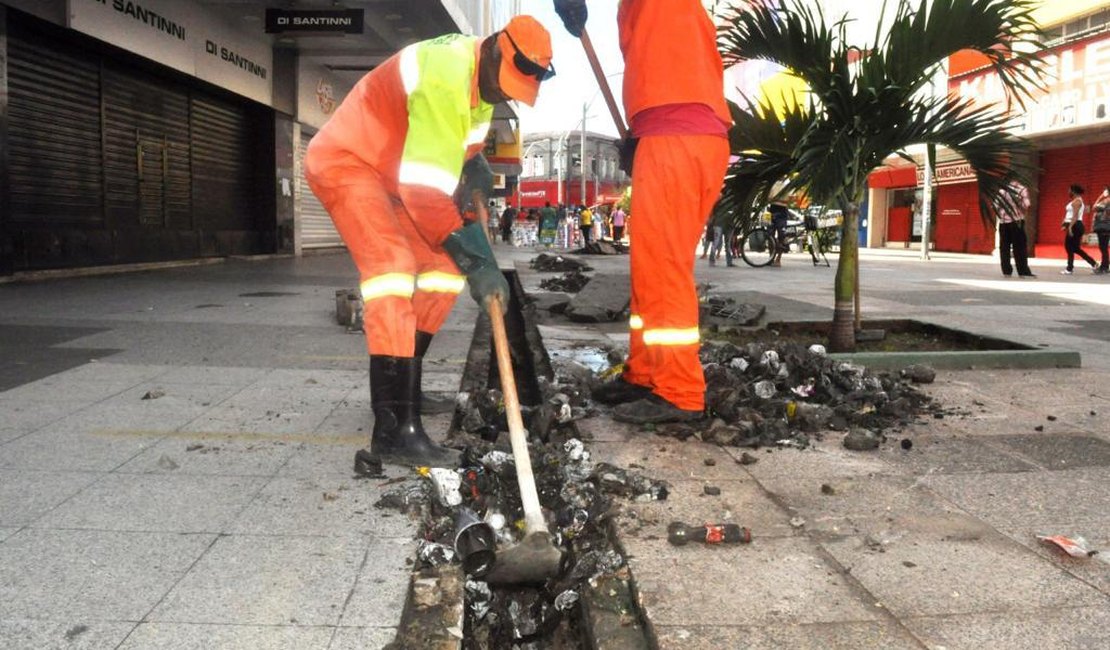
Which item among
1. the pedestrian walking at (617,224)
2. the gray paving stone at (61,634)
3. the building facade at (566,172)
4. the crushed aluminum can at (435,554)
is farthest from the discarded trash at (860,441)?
the building facade at (566,172)

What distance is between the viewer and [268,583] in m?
2.36

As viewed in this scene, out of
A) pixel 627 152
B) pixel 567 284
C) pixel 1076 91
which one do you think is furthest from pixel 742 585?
pixel 1076 91

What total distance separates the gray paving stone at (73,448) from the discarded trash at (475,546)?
158cm

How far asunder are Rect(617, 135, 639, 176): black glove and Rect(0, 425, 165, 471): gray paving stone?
98.8 inches

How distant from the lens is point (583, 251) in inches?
1008

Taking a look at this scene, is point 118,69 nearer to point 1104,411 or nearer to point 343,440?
point 343,440

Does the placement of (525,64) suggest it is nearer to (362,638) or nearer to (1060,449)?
(362,638)

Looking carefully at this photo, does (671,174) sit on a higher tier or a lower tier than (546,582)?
higher

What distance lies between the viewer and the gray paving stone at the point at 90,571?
2176 mm

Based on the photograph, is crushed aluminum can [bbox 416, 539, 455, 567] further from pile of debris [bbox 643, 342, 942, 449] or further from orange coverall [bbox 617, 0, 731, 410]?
orange coverall [bbox 617, 0, 731, 410]

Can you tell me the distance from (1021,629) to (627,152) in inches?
115

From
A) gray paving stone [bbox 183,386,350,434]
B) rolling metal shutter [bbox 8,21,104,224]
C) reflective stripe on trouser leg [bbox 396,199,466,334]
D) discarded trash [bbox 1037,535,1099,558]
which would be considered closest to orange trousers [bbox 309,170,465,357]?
reflective stripe on trouser leg [bbox 396,199,466,334]

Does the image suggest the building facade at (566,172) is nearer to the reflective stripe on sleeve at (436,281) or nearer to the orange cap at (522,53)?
the reflective stripe on sleeve at (436,281)

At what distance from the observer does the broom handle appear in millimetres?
2707
